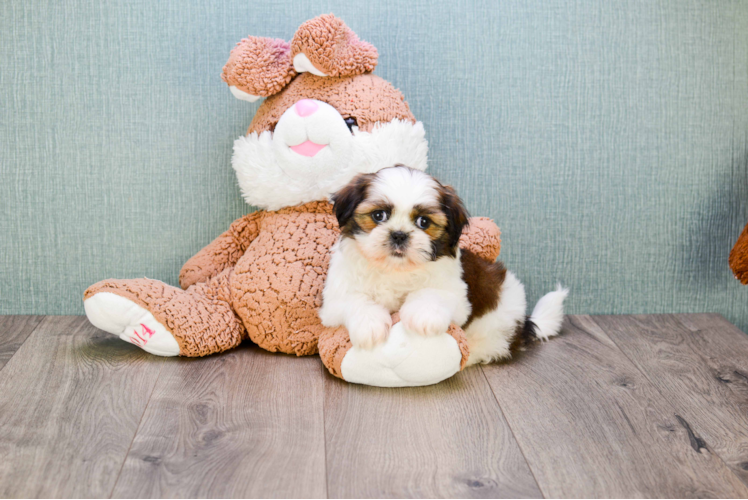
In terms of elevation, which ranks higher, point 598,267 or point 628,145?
point 628,145

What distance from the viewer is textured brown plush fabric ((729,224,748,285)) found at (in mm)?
2051

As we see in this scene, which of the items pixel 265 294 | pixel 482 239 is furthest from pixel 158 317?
pixel 482 239

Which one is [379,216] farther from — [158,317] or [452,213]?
[158,317]

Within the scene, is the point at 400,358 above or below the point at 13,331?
above

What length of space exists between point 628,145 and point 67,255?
192 centimetres

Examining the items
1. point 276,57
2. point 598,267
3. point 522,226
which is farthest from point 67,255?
point 598,267

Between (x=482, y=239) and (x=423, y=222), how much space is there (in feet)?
1.54

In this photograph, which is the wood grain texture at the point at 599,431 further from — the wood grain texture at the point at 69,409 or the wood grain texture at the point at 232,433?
the wood grain texture at the point at 69,409

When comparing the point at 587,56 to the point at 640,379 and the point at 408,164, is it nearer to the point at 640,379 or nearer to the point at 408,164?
the point at 408,164

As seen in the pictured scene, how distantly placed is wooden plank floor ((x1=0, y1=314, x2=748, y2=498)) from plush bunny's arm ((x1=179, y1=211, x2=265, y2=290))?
265mm

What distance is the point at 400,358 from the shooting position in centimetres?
159

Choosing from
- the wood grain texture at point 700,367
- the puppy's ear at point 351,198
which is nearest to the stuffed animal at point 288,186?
the puppy's ear at point 351,198

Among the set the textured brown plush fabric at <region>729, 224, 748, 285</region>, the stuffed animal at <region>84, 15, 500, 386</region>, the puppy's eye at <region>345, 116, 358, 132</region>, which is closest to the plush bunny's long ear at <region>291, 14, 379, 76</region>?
the stuffed animal at <region>84, 15, 500, 386</region>

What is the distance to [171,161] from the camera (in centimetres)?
215
